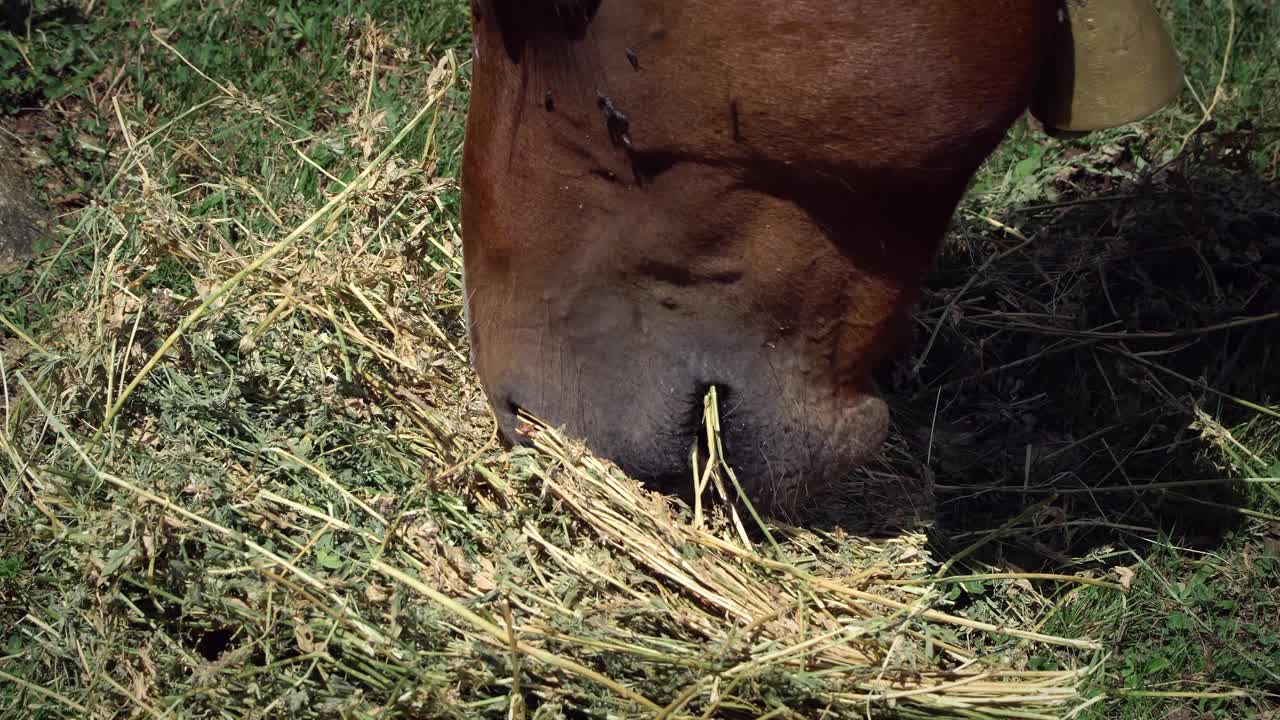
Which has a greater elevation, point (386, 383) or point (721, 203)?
point (721, 203)

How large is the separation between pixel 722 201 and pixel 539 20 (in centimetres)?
36

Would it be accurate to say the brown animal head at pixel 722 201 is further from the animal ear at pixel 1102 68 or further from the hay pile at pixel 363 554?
the animal ear at pixel 1102 68

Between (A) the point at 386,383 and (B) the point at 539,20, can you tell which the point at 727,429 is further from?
(A) the point at 386,383

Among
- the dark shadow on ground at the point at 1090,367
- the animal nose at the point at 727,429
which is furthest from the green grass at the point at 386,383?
the animal nose at the point at 727,429

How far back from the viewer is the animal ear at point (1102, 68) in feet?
5.87

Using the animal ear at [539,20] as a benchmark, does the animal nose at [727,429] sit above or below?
below

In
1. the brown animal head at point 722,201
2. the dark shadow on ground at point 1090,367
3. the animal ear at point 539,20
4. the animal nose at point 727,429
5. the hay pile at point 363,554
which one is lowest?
the dark shadow on ground at point 1090,367

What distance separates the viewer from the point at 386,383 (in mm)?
2553

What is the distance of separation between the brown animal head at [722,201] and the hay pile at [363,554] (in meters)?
0.12

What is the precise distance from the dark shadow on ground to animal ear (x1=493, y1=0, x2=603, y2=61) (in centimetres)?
129

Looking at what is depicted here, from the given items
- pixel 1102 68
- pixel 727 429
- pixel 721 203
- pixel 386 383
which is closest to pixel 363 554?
pixel 386 383

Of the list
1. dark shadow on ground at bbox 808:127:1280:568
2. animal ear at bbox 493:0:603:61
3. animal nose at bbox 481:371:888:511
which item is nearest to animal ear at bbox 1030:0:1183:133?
animal nose at bbox 481:371:888:511

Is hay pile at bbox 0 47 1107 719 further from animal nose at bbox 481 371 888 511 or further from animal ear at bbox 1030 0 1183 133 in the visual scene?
animal ear at bbox 1030 0 1183 133

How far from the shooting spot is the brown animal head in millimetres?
1517
